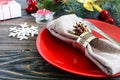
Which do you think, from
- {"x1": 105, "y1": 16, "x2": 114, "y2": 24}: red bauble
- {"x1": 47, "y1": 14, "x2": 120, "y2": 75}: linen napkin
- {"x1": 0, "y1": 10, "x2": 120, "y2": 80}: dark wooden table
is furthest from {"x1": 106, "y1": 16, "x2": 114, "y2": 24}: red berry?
{"x1": 0, "y1": 10, "x2": 120, "y2": 80}: dark wooden table

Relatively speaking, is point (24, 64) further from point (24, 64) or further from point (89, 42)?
point (89, 42)

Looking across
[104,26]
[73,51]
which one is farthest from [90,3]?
[73,51]

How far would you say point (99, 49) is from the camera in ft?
1.78

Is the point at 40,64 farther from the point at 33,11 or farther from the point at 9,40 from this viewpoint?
the point at 33,11

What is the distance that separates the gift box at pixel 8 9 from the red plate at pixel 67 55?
183 millimetres

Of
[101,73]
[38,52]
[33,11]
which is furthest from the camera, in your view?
[33,11]

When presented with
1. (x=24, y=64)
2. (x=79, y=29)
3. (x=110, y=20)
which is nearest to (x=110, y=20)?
(x=110, y=20)

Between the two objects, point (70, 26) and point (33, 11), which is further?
point (33, 11)

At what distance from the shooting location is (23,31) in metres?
0.72

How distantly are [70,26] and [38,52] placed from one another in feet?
0.37

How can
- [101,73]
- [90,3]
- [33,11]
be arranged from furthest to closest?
[33,11], [90,3], [101,73]

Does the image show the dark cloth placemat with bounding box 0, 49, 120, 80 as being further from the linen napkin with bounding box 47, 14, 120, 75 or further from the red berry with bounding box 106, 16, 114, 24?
the red berry with bounding box 106, 16, 114, 24

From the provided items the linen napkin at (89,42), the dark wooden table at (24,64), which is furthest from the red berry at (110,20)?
the dark wooden table at (24,64)

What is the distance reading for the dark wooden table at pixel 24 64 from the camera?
1.79 feet
